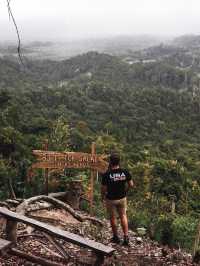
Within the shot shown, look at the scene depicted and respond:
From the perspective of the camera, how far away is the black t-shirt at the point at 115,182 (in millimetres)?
6223

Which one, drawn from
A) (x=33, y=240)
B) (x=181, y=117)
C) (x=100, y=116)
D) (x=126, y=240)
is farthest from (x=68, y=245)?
(x=181, y=117)

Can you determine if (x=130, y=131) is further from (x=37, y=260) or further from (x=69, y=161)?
(x=37, y=260)

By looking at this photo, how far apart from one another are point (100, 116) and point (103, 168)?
86482 mm

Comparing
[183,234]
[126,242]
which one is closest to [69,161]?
[183,234]

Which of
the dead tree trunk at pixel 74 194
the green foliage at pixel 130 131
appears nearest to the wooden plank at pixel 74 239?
the green foliage at pixel 130 131

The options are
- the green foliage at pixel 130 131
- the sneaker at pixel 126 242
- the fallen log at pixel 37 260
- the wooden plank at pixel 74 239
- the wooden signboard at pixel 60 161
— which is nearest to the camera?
the wooden plank at pixel 74 239

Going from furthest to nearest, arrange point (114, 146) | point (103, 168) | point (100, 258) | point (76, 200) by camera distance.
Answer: point (114, 146), point (76, 200), point (103, 168), point (100, 258)

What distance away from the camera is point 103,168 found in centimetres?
829

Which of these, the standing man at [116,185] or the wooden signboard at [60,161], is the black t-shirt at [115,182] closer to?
the standing man at [116,185]

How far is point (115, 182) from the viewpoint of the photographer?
20.4 feet

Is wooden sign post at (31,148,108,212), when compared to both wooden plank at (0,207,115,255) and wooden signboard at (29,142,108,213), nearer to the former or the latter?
wooden signboard at (29,142,108,213)

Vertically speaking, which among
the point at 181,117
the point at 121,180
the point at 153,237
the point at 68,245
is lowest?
the point at 181,117

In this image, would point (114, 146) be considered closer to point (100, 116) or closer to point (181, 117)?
point (100, 116)

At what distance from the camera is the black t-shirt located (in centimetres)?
622
